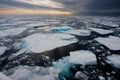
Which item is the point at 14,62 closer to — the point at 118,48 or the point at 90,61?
the point at 90,61

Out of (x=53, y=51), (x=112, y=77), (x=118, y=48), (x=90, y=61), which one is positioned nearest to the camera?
(x=112, y=77)

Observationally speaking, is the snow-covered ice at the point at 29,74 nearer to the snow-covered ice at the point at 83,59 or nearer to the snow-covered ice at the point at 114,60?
the snow-covered ice at the point at 83,59

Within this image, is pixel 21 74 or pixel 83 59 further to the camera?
pixel 83 59

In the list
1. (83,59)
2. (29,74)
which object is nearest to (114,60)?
(83,59)

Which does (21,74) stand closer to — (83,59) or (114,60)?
(83,59)

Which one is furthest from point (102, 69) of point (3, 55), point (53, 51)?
point (3, 55)

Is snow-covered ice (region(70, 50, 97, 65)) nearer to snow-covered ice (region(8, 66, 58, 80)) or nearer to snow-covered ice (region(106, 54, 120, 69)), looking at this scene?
snow-covered ice (region(106, 54, 120, 69))

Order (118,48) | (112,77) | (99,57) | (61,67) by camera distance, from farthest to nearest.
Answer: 1. (118,48)
2. (99,57)
3. (61,67)
4. (112,77)

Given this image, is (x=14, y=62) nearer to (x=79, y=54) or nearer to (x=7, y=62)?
(x=7, y=62)

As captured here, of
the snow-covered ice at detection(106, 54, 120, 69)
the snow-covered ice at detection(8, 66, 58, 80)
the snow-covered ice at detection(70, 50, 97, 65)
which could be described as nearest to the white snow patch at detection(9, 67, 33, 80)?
the snow-covered ice at detection(8, 66, 58, 80)

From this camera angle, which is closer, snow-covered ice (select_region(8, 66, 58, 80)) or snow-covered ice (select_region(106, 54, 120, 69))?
snow-covered ice (select_region(8, 66, 58, 80))

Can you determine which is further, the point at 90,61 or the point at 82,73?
the point at 90,61
